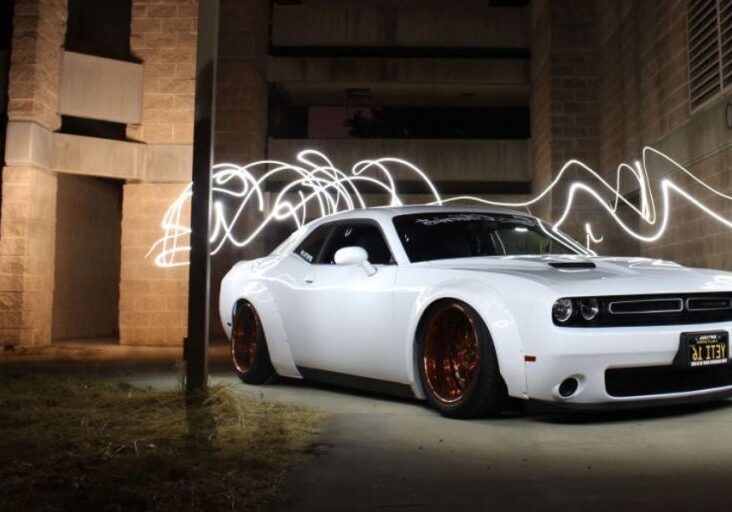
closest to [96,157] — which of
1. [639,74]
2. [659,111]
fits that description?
[659,111]

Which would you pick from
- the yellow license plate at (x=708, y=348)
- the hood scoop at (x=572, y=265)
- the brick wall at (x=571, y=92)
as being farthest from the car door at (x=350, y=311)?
the brick wall at (x=571, y=92)

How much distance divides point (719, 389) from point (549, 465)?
6.23ft

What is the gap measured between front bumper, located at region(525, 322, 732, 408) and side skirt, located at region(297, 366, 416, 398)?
1213 mm

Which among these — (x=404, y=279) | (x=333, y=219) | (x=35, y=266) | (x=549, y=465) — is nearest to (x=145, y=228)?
(x=35, y=266)

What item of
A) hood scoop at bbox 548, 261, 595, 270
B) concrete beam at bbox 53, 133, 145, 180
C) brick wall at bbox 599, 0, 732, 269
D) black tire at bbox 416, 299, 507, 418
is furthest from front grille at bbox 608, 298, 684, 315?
concrete beam at bbox 53, 133, 145, 180

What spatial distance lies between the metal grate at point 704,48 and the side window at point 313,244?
6035 mm

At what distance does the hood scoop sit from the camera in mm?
5223

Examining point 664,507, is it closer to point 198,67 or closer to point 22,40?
point 198,67

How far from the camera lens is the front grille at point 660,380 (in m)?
4.71

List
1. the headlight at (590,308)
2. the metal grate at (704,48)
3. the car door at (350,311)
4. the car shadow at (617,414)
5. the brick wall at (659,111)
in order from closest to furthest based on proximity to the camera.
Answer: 1. the headlight at (590,308)
2. the car shadow at (617,414)
3. the car door at (350,311)
4. the metal grate at (704,48)
5. the brick wall at (659,111)

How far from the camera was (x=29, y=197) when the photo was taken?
11805 millimetres

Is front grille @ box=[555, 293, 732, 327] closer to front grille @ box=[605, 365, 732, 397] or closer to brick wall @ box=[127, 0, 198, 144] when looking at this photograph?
front grille @ box=[605, 365, 732, 397]

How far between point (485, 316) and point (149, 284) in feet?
29.8

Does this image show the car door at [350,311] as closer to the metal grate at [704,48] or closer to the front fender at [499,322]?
the front fender at [499,322]
